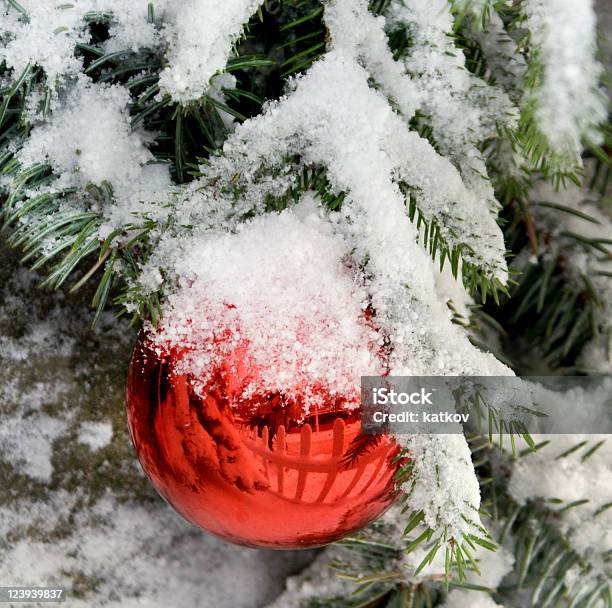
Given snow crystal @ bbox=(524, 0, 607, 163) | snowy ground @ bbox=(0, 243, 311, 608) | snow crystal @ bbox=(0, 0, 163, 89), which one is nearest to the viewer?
snow crystal @ bbox=(524, 0, 607, 163)

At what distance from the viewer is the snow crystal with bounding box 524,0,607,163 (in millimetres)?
263

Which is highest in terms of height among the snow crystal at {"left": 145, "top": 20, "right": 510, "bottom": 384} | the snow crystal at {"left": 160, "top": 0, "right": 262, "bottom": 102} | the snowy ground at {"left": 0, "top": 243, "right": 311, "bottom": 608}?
the snow crystal at {"left": 160, "top": 0, "right": 262, "bottom": 102}

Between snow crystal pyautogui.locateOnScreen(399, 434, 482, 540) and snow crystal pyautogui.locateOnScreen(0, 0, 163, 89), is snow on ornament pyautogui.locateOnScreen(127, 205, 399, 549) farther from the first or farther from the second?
snow crystal pyautogui.locateOnScreen(0, 0, 163, 89)

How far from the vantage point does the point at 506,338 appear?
25.1 inches

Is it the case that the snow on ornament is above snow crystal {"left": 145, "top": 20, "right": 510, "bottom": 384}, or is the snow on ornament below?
below

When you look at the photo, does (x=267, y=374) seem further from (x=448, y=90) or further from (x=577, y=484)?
(x=577, y=484)

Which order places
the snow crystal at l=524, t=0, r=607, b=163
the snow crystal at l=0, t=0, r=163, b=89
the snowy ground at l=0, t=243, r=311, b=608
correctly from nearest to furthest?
1. the snow crystal at l=524, t=0, r=607, b=163
2. the snow crystal at l=0, t=0, r=163, b=89
3. the snowy ground at l=0, t=243, r=311, b=608

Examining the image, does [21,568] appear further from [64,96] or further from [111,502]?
[64,96]

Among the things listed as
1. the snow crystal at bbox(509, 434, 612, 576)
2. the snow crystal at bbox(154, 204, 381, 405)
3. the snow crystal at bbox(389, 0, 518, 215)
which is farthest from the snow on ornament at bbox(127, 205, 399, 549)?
the snow crystal at bbox(509, 434, 612, 576)

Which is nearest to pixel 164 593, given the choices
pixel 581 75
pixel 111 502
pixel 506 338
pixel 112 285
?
pixel 111 502

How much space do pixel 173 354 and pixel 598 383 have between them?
1.27 feet

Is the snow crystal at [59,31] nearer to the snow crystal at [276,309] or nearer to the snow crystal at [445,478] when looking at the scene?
the snow crystal at [276,309]

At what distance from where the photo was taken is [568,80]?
26 cm


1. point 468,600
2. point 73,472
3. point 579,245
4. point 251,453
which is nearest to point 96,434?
point 73,472
